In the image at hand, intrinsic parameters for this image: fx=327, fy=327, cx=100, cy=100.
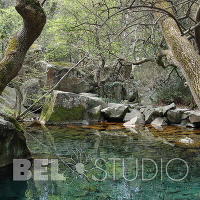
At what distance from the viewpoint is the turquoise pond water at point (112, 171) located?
17.5ft

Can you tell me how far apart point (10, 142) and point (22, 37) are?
277 centimetres

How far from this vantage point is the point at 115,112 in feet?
48.4

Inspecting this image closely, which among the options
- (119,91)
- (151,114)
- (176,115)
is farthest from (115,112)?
(119,91)

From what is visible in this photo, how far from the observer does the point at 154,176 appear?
6.25 metres

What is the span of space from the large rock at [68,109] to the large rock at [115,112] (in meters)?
0.45

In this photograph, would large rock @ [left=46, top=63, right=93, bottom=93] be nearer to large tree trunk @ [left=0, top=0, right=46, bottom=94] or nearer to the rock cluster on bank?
the rock cluster on bank

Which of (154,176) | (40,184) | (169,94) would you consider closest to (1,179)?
(40,184)

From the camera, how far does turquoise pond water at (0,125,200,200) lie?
5324mm

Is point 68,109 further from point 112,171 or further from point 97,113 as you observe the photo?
point 112,171

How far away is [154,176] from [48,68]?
38.5ft

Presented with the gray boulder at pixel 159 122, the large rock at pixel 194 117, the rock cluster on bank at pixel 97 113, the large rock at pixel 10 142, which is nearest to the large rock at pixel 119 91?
the rock cluster on bank at pixel 97 113

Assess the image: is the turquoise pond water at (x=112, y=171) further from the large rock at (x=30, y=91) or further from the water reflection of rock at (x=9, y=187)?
the large rock at (x=30, y=91)

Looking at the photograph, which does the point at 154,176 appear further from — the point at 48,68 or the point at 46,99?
the point at 48,68

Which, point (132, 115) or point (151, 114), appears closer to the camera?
point (151, 114)
